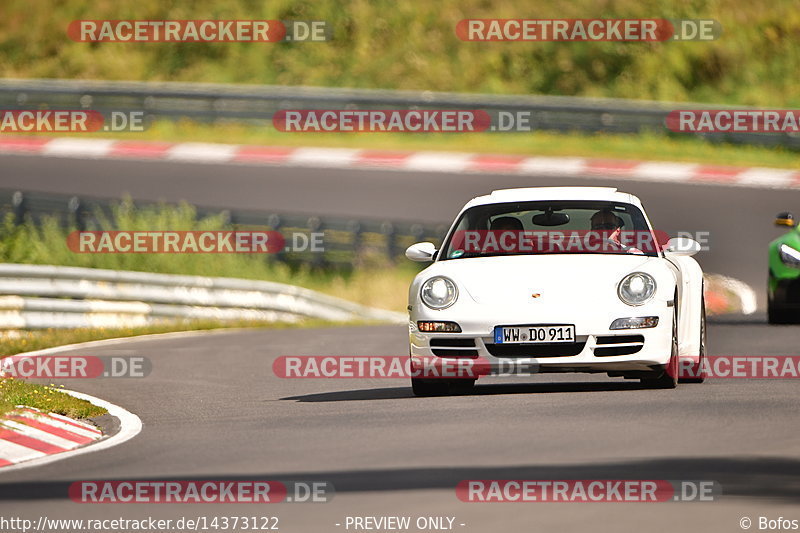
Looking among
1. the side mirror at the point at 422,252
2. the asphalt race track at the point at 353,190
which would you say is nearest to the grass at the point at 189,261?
the asphalt race track at the point at 353,190

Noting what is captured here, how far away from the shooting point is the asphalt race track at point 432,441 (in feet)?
21.2

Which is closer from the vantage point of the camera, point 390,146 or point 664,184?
point 664,184

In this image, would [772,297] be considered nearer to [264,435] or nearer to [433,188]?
[264,435]

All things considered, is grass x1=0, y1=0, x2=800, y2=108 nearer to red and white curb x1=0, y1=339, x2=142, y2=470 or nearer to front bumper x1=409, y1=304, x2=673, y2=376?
front bumper x1=409, y1=304, x2=673, y2=376

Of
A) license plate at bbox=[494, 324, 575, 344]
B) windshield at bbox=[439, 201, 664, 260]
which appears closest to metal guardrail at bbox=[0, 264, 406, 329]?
windshield at bbox=[439, 201, 664, 260]

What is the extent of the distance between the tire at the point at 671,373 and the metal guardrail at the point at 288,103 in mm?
19638

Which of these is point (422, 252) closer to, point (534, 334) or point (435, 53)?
point (534, 334)

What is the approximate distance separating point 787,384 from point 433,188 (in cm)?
1668

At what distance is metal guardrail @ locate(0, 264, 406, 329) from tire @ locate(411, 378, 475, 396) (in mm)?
8011

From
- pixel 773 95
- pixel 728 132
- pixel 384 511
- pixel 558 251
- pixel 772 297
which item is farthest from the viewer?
pixel 773 95

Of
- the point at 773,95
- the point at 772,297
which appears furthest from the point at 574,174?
the point at 772,297

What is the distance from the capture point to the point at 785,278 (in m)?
15.6

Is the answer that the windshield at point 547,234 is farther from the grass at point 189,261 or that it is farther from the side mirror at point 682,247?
the grass at point 189,261

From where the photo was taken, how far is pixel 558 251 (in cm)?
1060
